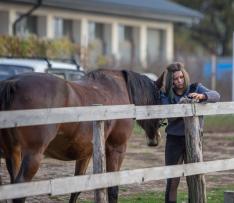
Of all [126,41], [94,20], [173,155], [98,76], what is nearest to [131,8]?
[94,20]

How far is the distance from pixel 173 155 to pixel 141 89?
0.96m

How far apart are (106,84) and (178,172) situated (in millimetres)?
1467

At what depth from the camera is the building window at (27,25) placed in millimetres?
31222

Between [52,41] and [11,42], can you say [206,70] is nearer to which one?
[52,41]

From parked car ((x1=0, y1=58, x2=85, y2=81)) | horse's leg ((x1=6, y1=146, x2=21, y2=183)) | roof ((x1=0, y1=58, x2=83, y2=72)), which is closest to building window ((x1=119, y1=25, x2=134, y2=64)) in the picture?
roof ((x1=0, y1=58, x2=83, y2=72))

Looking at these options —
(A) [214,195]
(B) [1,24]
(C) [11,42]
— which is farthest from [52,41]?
(A) [214,195]

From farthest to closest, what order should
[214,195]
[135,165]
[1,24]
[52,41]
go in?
[1,24]
[52,41]
[135,165]
[214,195]

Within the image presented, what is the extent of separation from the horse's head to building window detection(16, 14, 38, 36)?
21319 mm

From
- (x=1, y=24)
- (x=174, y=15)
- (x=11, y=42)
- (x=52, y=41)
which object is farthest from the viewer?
(x=174, y=15)

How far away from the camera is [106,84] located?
9.28m

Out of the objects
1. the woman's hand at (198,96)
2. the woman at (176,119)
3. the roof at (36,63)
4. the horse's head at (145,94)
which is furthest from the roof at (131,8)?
the woman's hand at (198,96)

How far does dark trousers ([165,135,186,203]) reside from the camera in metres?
9.16

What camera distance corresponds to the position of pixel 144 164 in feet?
46.4

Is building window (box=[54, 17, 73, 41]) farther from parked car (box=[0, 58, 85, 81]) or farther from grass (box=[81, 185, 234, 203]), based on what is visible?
grass (box=[81, 185, 234, 203])
